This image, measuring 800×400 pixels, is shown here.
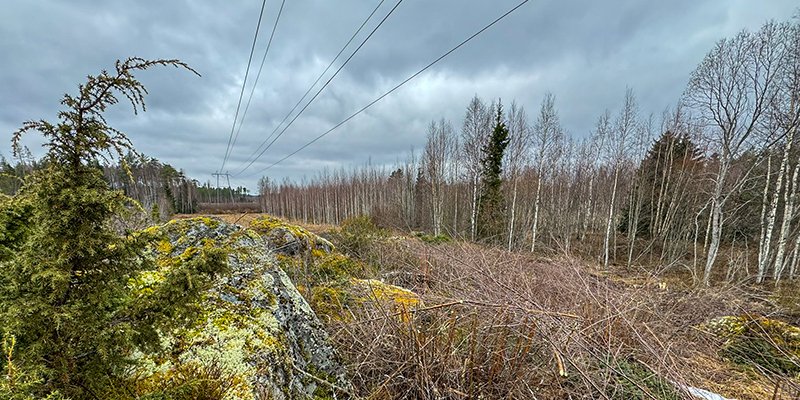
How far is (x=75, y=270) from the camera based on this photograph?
1001 mm

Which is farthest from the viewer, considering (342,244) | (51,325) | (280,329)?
(342,244)

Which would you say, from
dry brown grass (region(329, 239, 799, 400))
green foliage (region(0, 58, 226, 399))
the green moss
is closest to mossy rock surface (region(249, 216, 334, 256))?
the green moss

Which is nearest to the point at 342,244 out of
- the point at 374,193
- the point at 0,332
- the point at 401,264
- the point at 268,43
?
the point at 401,264

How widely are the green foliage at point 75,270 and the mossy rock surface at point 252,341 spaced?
0.14 m

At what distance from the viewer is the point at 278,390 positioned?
157 cm

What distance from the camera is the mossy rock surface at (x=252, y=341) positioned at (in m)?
1.44

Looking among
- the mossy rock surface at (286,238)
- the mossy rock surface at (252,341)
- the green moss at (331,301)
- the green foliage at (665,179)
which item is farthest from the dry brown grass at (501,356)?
the green foliage at (665,179)

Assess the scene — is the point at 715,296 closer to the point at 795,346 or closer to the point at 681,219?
the point at 795,346

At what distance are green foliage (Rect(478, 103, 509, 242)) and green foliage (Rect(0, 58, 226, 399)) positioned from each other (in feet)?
56.9

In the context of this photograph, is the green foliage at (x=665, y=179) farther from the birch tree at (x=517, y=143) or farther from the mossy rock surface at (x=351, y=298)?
the mossy rock surface at (x=351, y=298)

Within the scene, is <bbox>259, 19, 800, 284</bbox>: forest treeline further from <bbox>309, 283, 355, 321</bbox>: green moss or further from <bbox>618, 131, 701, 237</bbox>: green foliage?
<bbox>309, 283, 355, 321</bbox>: green moss

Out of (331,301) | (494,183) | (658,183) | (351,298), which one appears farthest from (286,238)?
(658,183)

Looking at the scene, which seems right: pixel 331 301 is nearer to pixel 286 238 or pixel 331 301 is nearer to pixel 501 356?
pixel 501 356

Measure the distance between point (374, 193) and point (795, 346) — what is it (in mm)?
32640
